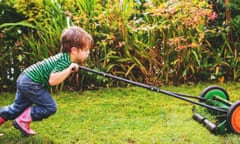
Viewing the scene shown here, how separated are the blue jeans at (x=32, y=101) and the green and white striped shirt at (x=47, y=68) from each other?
0.13 feet

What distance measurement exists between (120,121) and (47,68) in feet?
3.17

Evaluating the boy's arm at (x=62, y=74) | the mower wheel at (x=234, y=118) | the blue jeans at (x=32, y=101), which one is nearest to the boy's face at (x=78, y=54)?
the boy's arm at (x=62, y=74)

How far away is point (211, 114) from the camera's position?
404 cm

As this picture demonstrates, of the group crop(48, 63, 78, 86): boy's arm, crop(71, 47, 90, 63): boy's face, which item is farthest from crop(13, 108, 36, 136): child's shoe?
crop(71, 47, 90, 63): boy's face

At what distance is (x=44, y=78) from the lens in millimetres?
3514

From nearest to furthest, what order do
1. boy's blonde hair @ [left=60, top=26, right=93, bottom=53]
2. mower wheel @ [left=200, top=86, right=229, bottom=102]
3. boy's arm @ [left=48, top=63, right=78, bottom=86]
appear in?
1. boy's arm @ [left=48, top=63, right=78, bottom=86]
2. boy's blonde hair @ [left=60, top=26, right=93, bottom=53]
3. mower wheel @ [left=200, top=86, right=229, bottom=102]

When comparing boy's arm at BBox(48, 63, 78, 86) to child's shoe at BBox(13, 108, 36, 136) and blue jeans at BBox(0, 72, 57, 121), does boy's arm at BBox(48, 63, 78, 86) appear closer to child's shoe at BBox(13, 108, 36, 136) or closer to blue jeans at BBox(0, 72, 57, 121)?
blue jeans at BBox(0, 72, 57, 121)

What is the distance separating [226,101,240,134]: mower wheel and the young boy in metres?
1.18

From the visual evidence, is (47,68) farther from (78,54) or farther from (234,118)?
(234,118)

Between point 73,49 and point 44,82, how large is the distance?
13.9 inches

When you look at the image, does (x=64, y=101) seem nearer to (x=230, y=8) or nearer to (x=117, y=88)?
(x=117, y=88)

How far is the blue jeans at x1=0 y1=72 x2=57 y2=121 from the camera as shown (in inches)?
139

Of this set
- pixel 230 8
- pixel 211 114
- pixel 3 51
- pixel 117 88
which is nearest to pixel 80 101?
pixel 117 88

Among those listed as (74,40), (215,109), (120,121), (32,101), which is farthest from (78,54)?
(215,109)
